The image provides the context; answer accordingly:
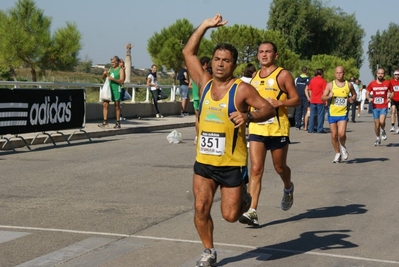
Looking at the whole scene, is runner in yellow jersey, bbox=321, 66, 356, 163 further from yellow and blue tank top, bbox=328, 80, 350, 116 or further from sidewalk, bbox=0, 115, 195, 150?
sidewalk, bbox=0, 115, 195, 150

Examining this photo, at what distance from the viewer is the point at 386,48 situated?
122 metres

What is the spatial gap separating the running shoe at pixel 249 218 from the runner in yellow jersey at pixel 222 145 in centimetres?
157

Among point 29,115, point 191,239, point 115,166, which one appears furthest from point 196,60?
point 29,115

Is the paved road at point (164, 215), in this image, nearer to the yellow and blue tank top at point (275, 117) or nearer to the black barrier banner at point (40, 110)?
the black barrier banner at point (40, 110)

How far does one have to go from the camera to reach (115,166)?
1406cm

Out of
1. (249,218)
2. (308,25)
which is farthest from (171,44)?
(249,218)

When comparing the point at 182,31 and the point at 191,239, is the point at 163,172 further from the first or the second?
the point at 182,31

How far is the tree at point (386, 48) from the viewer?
120 meters

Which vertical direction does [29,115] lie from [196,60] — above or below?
below

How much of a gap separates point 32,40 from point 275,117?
4114cm

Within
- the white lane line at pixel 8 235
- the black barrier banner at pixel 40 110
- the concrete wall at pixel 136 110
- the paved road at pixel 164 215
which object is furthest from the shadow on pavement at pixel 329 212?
the concrete wall at pixel 136 110

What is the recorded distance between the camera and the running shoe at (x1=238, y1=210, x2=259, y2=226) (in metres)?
8.30

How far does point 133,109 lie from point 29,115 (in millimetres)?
11320

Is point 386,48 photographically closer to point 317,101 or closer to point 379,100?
point 317,101
